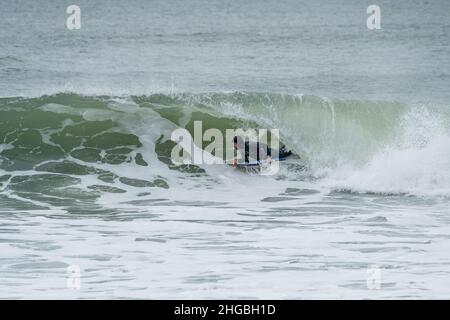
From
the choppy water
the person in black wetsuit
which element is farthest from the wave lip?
the person in black wetsuit

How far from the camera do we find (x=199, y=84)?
86.1 ft

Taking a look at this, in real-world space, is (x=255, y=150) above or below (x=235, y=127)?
below

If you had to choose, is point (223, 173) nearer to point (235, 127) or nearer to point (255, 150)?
point (255, 150)

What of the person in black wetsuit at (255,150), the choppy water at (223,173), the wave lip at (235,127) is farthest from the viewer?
the person in black wetsuit at (255,150)

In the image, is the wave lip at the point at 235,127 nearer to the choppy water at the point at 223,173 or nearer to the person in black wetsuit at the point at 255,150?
the choppy water at the point at 223,173

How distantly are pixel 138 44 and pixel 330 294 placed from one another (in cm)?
2809

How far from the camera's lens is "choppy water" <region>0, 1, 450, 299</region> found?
414 inches

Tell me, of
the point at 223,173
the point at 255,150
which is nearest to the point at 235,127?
the point at 255,150

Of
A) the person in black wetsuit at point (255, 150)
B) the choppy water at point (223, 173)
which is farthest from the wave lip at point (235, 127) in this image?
the person in black wetsuit at point (255, 150)

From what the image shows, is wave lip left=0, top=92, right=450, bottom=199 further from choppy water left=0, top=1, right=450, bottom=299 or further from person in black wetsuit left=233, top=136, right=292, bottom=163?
person in black wetsuit left=233, top=136, right=292, bottom=163

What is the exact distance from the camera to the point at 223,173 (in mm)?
17406

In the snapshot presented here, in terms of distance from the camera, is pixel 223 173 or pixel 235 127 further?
pixel 235 127

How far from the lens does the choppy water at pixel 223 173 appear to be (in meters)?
10.5
